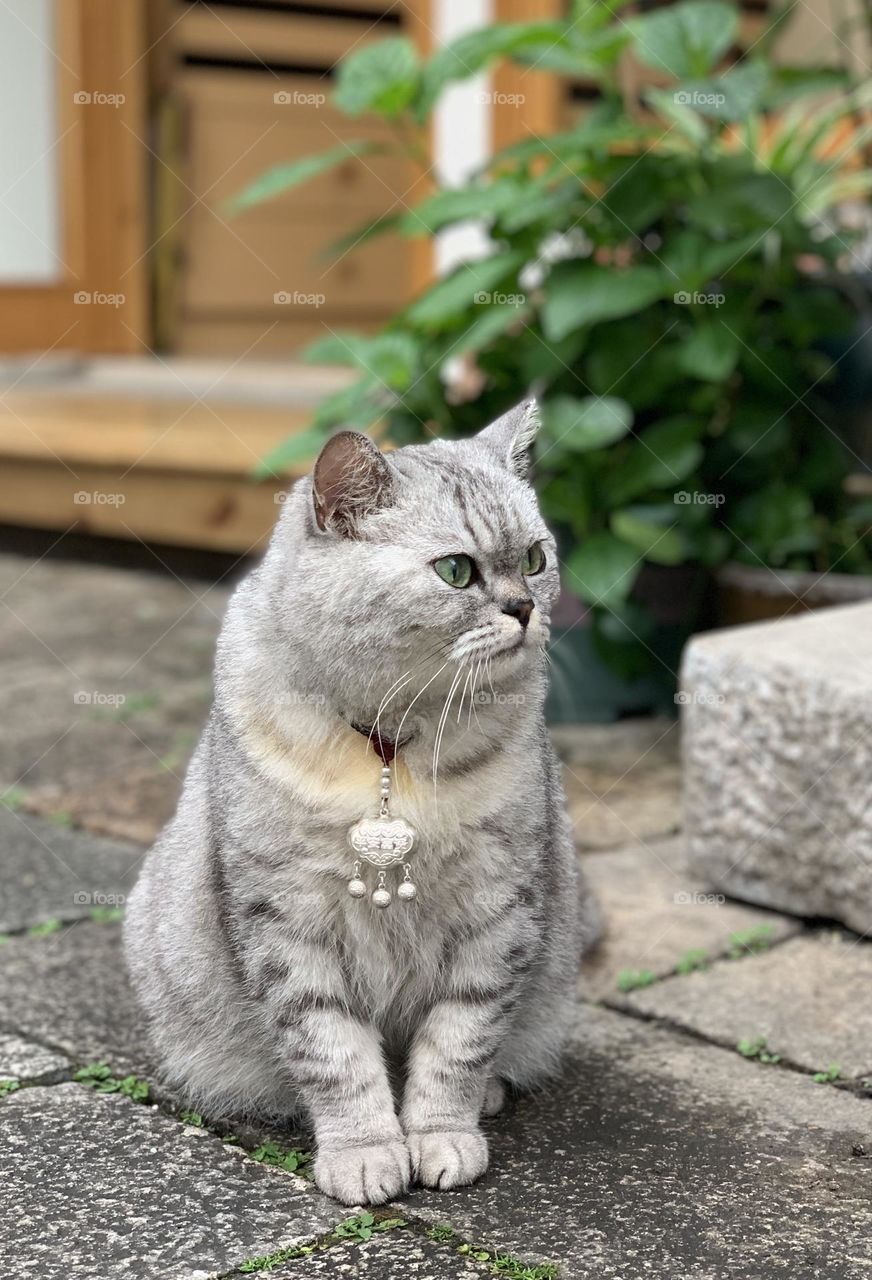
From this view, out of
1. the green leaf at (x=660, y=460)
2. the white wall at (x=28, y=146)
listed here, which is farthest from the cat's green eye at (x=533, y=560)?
the white wall at (x=28, y=146)

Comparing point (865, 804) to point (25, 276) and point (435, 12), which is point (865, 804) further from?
point (25, 276)

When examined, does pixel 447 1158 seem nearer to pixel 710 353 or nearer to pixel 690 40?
pixel 710 353

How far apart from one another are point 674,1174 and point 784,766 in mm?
983

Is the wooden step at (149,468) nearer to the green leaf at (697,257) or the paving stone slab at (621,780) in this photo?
the paving stone slab at (621,780)

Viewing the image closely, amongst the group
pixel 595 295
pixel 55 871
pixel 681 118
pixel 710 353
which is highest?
pixel 681 118

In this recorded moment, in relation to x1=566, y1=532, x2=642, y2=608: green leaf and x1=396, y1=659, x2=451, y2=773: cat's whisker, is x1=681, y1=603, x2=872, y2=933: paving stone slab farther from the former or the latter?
x1=396, y1=659, x2=451, y2=773: cat's whisker

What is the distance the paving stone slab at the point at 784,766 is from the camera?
2.56 metres

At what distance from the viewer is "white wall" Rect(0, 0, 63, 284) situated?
6.52 m

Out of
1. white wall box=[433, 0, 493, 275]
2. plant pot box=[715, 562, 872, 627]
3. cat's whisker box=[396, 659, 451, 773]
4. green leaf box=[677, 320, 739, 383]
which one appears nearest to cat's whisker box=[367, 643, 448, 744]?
cat's whisker box=[396, 659, 451, 773]

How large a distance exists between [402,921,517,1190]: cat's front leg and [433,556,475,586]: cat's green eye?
437 mm

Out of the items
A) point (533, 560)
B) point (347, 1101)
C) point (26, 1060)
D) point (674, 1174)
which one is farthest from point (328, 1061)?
point (533, 560)

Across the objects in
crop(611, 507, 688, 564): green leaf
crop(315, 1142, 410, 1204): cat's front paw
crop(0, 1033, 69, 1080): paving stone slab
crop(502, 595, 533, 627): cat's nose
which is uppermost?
crop(502, 595, 533, 627): cat's nose

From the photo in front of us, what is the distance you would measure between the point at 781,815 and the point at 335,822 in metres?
1.14

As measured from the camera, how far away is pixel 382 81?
3.55m
